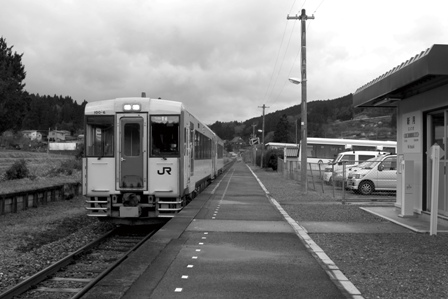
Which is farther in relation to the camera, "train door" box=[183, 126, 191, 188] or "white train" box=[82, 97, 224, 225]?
"train door" box=[183, 126, 191, 188]

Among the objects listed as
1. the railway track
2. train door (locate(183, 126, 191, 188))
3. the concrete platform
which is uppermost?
train door (locate(183, 126, 191, 188))

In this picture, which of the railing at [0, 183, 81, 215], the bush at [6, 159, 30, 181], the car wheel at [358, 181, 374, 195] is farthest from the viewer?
the bush at [6, 159, 30, 181]

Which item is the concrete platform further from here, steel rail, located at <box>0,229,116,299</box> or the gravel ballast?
steel rail, located at <box>0,229,116,299</box>

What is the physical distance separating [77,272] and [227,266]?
2516 mm

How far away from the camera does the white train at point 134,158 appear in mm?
10750

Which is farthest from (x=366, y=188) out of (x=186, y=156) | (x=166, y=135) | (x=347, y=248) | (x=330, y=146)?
(x=330, y=146)

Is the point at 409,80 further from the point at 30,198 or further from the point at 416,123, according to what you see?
the point at 30,198

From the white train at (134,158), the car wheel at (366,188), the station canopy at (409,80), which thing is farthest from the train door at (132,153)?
the car wheel at (366,188)

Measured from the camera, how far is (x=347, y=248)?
841 cm

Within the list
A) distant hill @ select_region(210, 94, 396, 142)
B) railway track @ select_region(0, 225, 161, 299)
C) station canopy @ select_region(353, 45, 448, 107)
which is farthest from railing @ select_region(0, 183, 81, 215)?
distant hill @ select_region(210, 94, 396, 142)

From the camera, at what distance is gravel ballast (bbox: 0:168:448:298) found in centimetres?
612

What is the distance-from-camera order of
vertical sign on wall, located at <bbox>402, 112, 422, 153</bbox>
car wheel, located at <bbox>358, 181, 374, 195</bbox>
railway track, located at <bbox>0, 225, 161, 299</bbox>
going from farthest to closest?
car wheel, located at <bbox>358, 181, 374, 195</bbox>
vertical sign on wall, located at <bbox>402, 112, 422, 153</bbox>
railway track, located at <bbox>0, 225, 161, 299</bbox>

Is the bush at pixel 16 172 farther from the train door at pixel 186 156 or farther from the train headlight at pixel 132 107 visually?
the train headlight at pixel 132 107

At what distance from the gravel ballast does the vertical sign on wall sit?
6.89 ft
